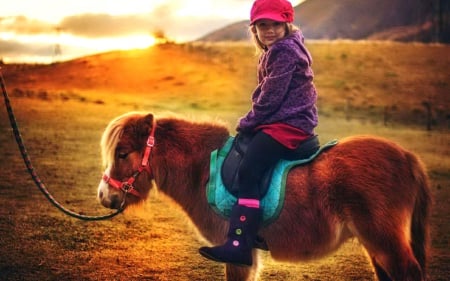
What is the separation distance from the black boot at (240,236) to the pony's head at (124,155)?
0.91 metres

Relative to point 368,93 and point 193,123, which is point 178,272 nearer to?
point 193,123

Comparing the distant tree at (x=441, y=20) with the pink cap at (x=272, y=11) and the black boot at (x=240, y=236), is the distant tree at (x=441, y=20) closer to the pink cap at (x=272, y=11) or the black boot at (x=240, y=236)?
the pink cap at (x=272, y=11)

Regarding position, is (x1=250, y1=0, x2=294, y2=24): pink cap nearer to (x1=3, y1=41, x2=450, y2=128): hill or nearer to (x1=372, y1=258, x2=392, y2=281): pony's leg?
(x1=372, y1=258, x2=392, y2=281): pony's leg

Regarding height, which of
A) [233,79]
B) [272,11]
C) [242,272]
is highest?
[233,79]

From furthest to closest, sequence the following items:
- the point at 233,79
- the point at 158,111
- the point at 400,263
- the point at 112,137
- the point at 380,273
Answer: the point at 233,79 → the point at 158,111 → the point at 380,273 → the point at 112,137 → the point at 400,263

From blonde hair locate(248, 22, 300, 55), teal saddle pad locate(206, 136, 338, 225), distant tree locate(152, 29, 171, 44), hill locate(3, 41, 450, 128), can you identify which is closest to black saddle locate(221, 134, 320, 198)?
teal saddle pad locate(206, 136, 338, 225)

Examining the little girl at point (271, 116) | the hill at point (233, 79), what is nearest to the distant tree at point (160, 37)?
the hill at point (233, 79)

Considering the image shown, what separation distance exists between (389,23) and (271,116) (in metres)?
75.3

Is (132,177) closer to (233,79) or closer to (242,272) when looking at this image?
(242,272)

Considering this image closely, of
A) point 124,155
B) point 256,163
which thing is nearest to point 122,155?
point 124,155

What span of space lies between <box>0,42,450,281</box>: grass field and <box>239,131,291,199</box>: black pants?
85 cm

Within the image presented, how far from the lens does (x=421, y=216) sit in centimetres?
425

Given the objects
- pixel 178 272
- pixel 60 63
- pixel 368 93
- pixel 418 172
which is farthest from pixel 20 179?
pixel 60 63

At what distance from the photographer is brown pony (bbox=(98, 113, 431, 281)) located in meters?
3.97
